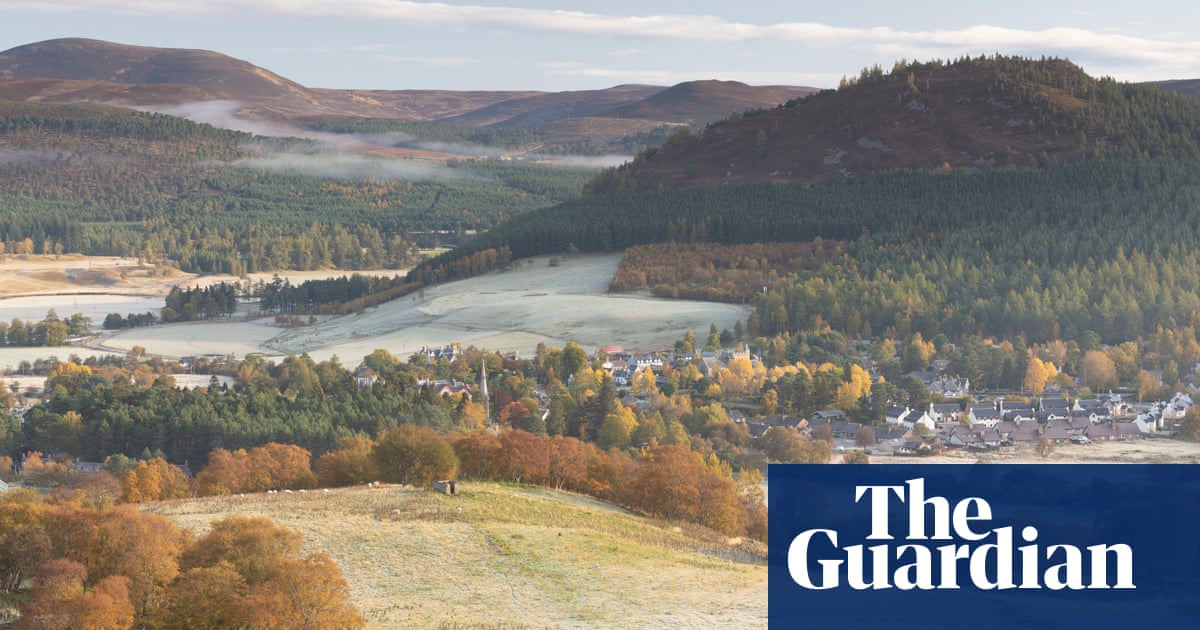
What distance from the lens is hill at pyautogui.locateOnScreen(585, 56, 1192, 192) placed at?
520ft

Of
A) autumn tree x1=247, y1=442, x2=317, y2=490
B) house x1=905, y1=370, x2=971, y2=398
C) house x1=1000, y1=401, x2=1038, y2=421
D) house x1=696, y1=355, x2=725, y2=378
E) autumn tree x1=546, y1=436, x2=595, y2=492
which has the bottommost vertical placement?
house x1=1000, y1=401, x2=1038, y2=421

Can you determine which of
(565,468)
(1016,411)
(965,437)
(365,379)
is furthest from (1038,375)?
(565,468)

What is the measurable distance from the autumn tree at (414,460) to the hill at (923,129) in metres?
109

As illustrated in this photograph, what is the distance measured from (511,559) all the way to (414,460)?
34.9 ft

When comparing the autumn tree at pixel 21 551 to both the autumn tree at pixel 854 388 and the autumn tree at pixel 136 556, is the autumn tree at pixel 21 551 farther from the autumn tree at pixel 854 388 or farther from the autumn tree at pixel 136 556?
the autumn tree at pixel 854 388

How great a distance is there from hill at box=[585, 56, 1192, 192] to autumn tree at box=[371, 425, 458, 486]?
10947cm

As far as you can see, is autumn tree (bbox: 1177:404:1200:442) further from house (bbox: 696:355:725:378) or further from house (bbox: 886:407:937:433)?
house (bbox: 696:355:725:378)

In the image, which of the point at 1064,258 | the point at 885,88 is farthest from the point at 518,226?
the point at 1064,258

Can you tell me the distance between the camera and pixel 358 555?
45.5 metres

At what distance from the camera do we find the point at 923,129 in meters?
168

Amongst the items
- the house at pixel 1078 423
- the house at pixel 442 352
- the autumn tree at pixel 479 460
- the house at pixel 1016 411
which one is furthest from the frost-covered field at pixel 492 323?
the autumn tree at pixel 479 460

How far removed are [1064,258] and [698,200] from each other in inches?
1920

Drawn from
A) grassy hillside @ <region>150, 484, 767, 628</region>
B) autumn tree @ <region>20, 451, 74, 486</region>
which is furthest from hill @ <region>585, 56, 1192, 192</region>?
grassy hillside @ <region>150, 484, 767, 628</region>

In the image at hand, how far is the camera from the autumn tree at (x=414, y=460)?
5625 centimetres
